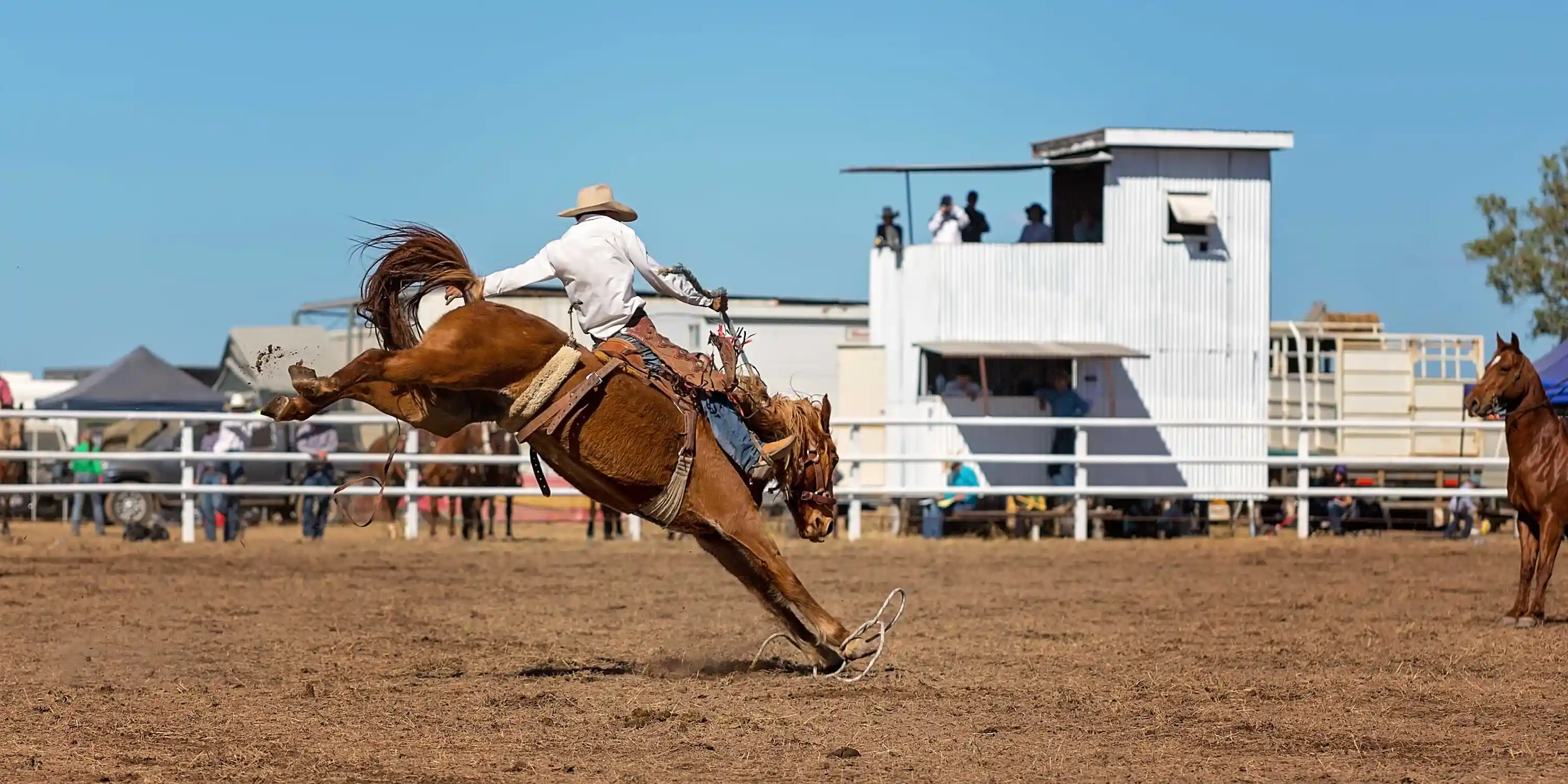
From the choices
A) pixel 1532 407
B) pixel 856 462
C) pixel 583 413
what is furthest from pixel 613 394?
→ pixel 856 462

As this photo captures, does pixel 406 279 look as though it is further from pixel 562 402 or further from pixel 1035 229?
pixel 1035 229

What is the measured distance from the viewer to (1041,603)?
1135cm

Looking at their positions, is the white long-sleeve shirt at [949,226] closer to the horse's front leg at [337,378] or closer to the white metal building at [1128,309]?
the white metal building at [1128,309]

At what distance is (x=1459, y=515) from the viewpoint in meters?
19.9

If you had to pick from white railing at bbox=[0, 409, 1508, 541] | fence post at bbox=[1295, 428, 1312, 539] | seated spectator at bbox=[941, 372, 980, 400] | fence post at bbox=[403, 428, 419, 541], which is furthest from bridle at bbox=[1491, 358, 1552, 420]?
seated spectator at bbox=[941, 372, 980, 400]

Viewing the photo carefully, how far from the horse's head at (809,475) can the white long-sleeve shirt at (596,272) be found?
2.76 feet

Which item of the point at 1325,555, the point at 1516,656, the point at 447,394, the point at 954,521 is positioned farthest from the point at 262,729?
the point at 954,521

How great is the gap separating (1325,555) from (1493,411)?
5.21 m

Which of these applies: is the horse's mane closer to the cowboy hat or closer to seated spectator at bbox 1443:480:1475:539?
the cowboy hat

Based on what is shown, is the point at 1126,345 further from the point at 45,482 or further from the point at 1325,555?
the point at 45,482

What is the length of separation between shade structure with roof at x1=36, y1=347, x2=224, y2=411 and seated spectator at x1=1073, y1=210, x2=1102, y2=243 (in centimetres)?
1267

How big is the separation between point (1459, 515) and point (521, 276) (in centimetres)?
1555

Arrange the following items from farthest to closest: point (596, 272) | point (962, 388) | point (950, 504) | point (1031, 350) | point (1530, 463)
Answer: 1. point (962, 388)
2. point (1031, 350)
3. point (950, 504)
4. point (1530, 463)
5. point (596, 272)

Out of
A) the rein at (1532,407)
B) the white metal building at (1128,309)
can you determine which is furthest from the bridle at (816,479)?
the white metal building at (1128,309)
